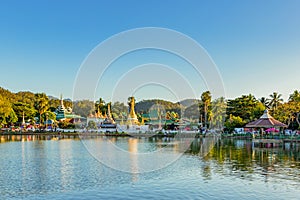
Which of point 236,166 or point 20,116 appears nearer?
point 236,166

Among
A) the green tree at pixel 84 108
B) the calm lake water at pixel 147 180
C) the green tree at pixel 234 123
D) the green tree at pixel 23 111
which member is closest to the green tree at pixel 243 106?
the green tree at pixel 234 123

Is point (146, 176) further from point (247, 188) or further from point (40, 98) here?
point (40, 98)

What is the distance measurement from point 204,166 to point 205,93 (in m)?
42.1

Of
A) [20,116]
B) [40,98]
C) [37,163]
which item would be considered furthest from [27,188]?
[20,116]

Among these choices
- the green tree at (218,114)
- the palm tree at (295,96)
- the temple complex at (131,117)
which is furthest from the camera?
the temple complex at (131,117)

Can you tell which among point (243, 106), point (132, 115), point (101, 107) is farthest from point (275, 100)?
point (101, 107)

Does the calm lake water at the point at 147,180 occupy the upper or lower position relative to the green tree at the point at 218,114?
lower

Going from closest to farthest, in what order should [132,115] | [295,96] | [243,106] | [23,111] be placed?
1. [295,96]
2. [243,106]
3. [132,115]
4. [23,111]

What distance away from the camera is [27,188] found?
11859 millimetres

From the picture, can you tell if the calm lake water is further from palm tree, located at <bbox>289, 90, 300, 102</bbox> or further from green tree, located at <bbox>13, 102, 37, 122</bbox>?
green tree, located at <bbox>13, 102, 37, 122</bbox>

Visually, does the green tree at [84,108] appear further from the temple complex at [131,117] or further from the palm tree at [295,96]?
the palm tree at [295,96]

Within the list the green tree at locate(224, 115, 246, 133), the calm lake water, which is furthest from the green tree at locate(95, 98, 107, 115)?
the calm lake water

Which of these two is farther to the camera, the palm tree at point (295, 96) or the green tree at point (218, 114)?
the green tree at point (218, 114)

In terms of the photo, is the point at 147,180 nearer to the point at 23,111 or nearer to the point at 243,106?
the point at 243,106
